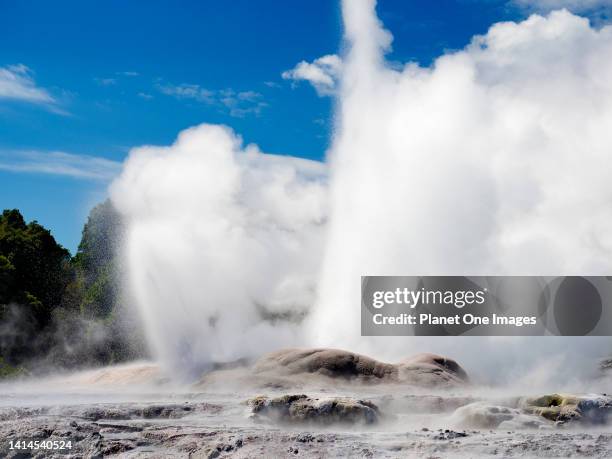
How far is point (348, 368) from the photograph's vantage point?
2656cm

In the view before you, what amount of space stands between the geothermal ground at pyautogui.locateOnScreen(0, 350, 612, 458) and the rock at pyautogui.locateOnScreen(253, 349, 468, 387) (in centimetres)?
62

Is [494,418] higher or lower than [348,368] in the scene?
lower

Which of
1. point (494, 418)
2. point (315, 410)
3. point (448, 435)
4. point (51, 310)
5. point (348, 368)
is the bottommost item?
point (448, 435)

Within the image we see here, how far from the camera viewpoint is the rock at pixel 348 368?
26203 mm

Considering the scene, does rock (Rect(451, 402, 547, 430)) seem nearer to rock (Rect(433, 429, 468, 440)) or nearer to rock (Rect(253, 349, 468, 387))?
rock (Rect(433, 429, 468, 440))

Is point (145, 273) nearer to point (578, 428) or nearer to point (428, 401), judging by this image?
point (428, 401)

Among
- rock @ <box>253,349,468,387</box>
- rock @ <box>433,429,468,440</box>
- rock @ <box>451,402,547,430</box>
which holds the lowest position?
rock @ <box>433,429,468,440</box>

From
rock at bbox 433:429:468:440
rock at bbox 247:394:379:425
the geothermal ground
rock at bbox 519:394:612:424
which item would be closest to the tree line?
the geothermal ground

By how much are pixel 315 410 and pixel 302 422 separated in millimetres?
472

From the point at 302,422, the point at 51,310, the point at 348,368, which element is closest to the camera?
the point at 302,422

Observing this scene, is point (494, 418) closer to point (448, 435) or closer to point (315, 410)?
point (448, 435)

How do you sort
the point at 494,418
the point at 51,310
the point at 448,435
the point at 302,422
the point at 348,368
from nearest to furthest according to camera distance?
the point at 448,435 → the point at 494,418 → the point at 302,422 → the point at 348,368 → the point at 51,310

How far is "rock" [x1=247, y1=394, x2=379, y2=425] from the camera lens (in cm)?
1756

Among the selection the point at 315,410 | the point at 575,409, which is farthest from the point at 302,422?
the point at 575,409
